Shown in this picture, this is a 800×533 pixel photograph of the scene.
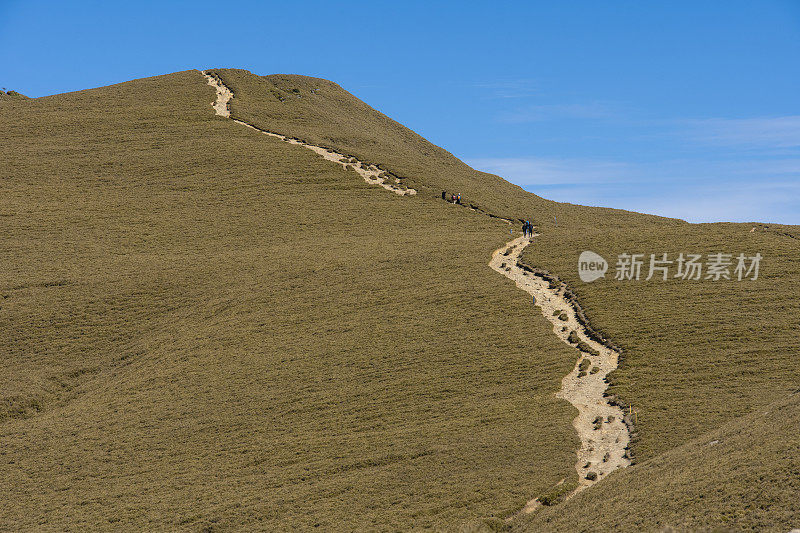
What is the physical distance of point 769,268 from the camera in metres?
50.2

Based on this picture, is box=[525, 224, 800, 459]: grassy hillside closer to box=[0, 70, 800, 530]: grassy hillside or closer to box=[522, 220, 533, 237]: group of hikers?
box=[0, 70, 800, 530]: grassy hillside

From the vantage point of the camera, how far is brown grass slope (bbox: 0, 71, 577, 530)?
31500 millimetres

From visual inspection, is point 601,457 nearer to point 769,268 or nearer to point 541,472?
point 541,472

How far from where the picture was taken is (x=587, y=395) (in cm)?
3672

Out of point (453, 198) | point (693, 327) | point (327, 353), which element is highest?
point (453, 198)

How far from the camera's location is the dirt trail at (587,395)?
98.3 ft

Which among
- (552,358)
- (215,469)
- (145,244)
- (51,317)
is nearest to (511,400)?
(552,358)

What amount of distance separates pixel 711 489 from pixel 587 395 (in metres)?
16.0

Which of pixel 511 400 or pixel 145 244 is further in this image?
pixel 145 244

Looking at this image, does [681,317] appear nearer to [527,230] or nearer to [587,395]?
[587,395]

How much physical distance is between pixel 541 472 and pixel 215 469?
16.8 metres

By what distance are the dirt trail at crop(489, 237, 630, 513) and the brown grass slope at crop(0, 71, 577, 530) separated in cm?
107

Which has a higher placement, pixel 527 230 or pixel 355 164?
pixel 355 164

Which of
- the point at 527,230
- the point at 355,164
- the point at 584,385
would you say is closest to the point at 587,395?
the point at 584,385
